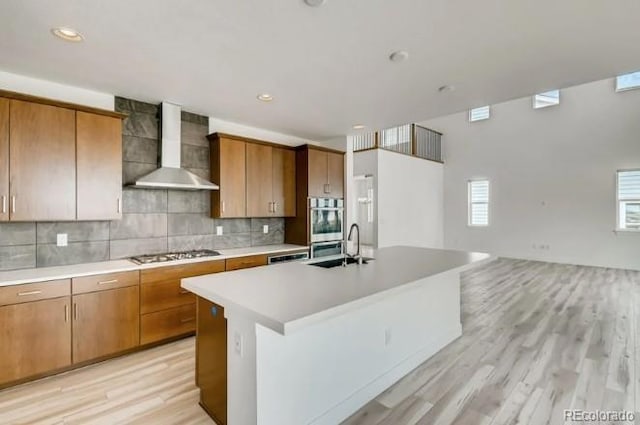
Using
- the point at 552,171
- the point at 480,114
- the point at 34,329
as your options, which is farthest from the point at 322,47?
the point at 480,114

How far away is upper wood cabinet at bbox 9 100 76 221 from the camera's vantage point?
250 cm

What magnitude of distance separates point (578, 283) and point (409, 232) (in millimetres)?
3387

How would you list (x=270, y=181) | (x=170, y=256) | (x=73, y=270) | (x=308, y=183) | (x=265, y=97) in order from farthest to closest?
(x=308, y=183)
(x=270, y=181)
(x=170, y=256)
(x=265, y=97)
(x=73, y=270)

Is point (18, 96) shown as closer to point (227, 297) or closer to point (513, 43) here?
point (227, 297)

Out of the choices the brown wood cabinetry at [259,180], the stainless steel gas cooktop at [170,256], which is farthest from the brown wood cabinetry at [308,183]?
the stainless steel gas cooktop at [170,256]

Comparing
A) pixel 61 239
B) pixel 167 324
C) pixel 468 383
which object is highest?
pixel 61 239

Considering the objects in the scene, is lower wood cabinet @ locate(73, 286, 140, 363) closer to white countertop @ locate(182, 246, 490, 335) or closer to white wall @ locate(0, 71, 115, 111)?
white countertop @ locate(182, 246, 490, 335)

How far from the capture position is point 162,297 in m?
3.09

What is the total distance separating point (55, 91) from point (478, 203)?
893 cm

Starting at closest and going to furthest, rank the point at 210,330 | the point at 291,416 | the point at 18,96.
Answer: the point at 291,416 < the point at 210,330 < the point at 18,96

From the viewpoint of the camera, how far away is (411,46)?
2248mm

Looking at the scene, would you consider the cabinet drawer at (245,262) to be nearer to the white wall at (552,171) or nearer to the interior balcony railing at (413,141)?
the interior balcony railing at (413,141)

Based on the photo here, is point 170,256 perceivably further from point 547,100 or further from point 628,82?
point 628,82

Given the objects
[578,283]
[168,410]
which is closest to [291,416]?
[168,410]
